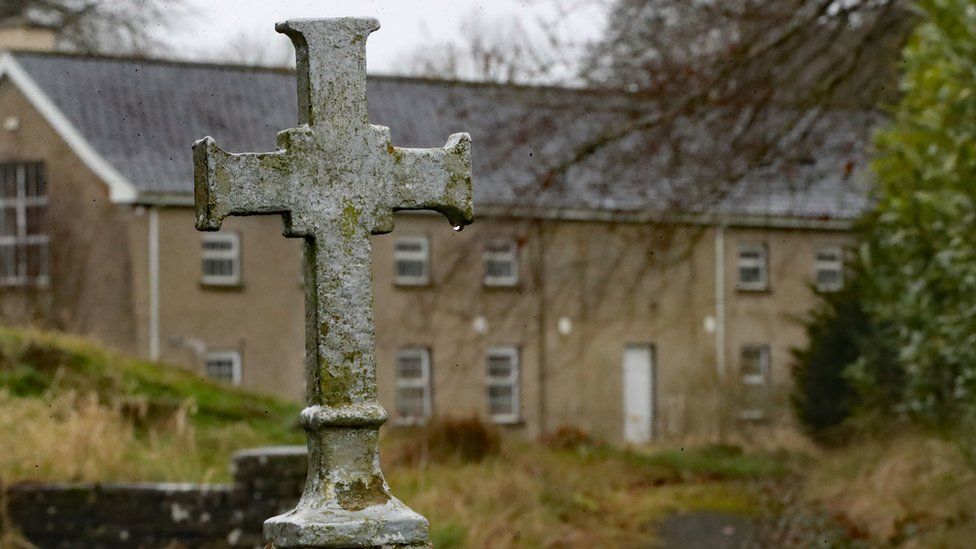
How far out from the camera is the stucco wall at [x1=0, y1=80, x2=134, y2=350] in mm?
29719

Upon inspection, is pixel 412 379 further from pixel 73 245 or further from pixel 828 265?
pixel 828 265

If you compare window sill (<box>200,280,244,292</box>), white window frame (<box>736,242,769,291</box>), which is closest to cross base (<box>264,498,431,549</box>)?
window sill (<box>200,280,244,292</box>)

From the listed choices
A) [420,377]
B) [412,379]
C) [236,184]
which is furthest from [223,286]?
[236,184]

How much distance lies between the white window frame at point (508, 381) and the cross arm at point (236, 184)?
2837 centimetres

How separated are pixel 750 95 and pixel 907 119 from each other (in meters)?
2.30

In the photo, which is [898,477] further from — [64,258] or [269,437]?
[64,258]

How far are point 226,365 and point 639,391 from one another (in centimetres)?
879

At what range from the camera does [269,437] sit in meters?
15.8

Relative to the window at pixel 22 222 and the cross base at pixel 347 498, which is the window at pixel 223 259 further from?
the cross base at pixel 347 498

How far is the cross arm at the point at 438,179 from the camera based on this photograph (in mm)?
4527

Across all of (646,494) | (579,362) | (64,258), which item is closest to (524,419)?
(579,362)

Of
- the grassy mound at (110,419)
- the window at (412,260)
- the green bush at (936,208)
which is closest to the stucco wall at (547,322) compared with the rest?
the window at (412,260)

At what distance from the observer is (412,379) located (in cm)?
3241

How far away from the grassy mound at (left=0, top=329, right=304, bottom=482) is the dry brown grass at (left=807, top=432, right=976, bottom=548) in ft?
16.3
